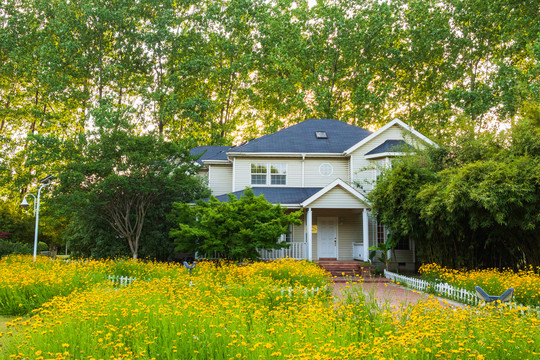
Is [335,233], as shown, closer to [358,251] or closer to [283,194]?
[358,251]

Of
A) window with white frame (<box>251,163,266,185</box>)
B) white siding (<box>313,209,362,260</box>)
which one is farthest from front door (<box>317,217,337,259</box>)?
window with white frame (<box>251,163,266,185</box>)

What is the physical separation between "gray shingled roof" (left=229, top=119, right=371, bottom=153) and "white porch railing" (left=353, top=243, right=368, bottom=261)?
5.38 metres

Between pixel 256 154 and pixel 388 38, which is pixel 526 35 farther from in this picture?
pixel 256 154

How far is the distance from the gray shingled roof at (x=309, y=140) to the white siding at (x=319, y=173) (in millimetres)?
579

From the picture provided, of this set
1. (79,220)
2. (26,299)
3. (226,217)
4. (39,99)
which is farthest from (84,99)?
(26,299)

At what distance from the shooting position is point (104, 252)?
62.3 ft

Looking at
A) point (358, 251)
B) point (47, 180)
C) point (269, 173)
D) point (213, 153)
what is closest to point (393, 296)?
point (358, 251)

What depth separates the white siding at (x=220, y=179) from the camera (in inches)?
935

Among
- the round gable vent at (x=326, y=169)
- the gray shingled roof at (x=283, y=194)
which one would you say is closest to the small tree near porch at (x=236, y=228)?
the gray shingled roof at (x=283, y=194)

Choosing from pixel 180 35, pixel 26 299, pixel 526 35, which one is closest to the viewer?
pixel 26 299

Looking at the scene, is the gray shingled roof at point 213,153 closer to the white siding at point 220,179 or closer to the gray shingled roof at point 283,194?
the white siding at point 220,179

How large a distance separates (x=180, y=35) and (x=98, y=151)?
1639 centimetres

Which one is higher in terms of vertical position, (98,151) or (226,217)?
(98,151)

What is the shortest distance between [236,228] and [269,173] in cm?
667
